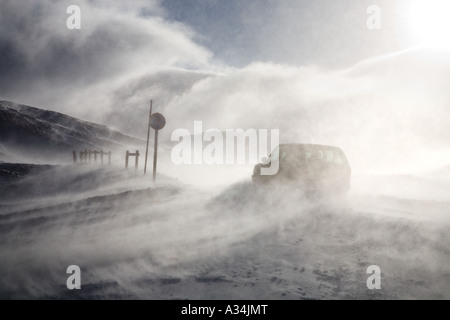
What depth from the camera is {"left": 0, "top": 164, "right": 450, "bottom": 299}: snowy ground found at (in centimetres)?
400

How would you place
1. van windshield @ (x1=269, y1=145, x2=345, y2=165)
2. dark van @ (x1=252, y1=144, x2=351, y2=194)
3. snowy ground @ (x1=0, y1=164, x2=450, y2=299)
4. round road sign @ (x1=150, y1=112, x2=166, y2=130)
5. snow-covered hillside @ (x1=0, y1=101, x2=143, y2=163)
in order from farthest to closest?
snow-covered hillside @ (x1=0, y1=101, x2=143, y2=163)
round road sign @ (x1=150, y1=112, x2=166, y2=130)
van windshield @ (x1=269, y1=145, x2=345, y2=165)
dark van @ (x1=252, y1=144, x2=351, y2=194)
snowy ground @ (x1=0, y1=164, x2=450, y2=299)

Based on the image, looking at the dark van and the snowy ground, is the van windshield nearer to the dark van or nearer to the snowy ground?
the dark van

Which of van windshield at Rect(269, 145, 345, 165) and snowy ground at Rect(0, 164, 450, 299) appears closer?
snowy ground at Rect(0, 164, 450, 299)

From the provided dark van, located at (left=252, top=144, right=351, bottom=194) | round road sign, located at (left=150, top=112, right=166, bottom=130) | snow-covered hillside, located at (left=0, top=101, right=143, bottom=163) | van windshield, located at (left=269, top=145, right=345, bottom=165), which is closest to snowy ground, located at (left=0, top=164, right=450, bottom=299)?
dark van, located at (left=252, top=144, right=351, bottom=194)

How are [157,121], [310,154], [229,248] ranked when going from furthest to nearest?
[157,121] → [310,154] → [229,248]

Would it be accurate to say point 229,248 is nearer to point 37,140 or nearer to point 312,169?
point 312,169

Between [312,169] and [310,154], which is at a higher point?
[310,154]

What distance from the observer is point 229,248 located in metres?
5.64

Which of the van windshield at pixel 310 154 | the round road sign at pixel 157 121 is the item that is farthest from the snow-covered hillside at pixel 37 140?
the van windshield at pixel 310 154

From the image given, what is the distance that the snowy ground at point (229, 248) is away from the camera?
3998 millimetres

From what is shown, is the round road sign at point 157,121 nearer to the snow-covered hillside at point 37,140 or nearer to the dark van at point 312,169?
the dark van at point 312,169

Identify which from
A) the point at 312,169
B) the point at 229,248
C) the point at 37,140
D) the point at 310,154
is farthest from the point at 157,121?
the point at 37,140

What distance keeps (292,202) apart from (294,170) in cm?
88
